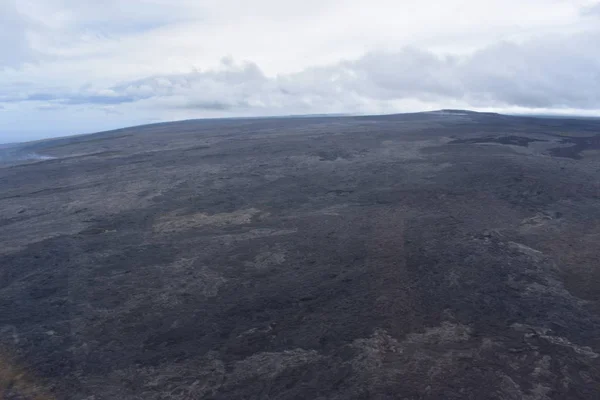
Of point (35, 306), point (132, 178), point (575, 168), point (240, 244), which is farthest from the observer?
point (132, 178)

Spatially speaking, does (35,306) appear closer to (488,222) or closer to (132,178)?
(488,222)

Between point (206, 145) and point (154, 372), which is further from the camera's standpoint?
point (206, 145)

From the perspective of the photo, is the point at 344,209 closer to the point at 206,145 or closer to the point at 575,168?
the point at 575,168

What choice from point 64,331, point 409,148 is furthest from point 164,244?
point 409,148

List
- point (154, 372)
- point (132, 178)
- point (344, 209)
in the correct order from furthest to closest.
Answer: point (132, 178) < point (344, 209) < point (154, 372)

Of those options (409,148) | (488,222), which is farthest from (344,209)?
(409,148)

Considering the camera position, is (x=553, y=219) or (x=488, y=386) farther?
(x=553, y=219)
